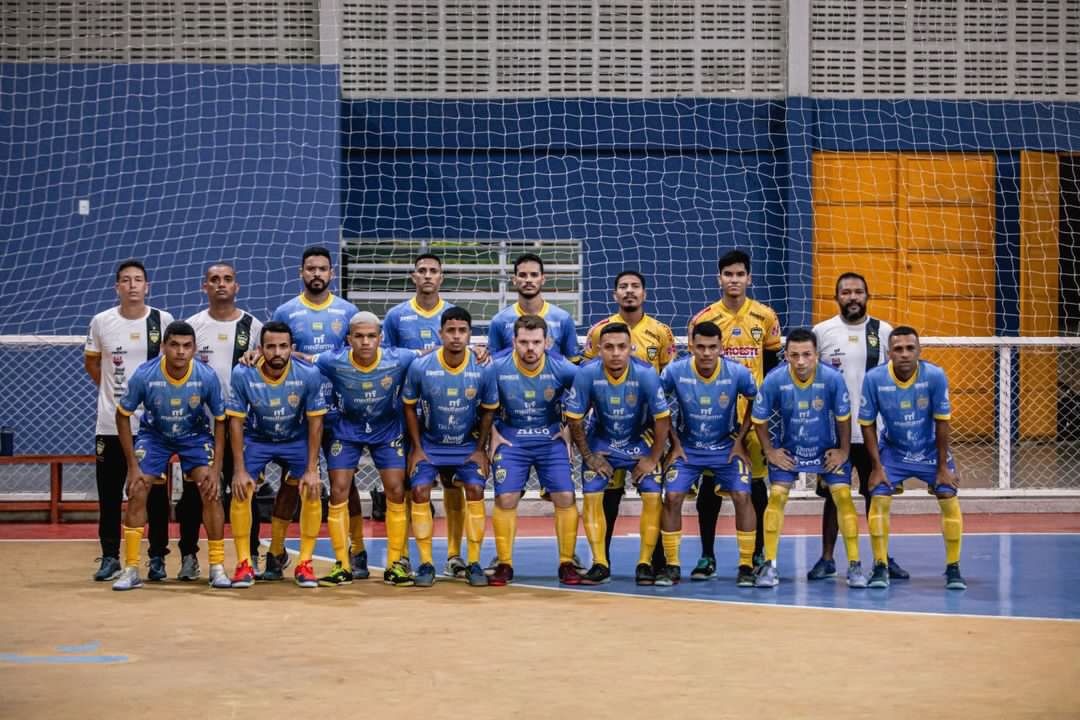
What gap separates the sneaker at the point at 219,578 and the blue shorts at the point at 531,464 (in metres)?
1.50

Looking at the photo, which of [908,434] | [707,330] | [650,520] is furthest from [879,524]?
[707,330]

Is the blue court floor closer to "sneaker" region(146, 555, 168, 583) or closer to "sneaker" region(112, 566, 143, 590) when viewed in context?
"sneaker" region(146, 555, 168, 583)

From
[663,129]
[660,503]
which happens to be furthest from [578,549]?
[663,129]

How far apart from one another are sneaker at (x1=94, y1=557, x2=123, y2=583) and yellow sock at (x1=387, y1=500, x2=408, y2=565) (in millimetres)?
1500

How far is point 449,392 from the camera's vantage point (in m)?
7.57

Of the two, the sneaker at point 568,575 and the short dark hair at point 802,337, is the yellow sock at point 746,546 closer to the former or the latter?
the sneaker at point 568,575

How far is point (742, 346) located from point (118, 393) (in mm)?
3491

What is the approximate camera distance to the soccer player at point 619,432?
760 centimetres

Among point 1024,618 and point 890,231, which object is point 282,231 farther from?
point 1024,618

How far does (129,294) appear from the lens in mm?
7852

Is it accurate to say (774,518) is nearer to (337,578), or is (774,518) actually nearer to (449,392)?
(449,392)

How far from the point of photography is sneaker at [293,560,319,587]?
24.5 ft

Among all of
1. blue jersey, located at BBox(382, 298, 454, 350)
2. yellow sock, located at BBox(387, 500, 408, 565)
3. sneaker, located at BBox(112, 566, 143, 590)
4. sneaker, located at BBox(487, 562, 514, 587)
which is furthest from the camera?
blue jersey, located at BBox(382, 298, 454, 350)

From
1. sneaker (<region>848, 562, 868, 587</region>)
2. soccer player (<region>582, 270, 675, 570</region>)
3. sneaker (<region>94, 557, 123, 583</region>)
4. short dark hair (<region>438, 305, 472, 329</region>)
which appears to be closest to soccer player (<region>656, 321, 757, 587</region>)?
soccer player (<region>582, 270, 675, 570</region>)
